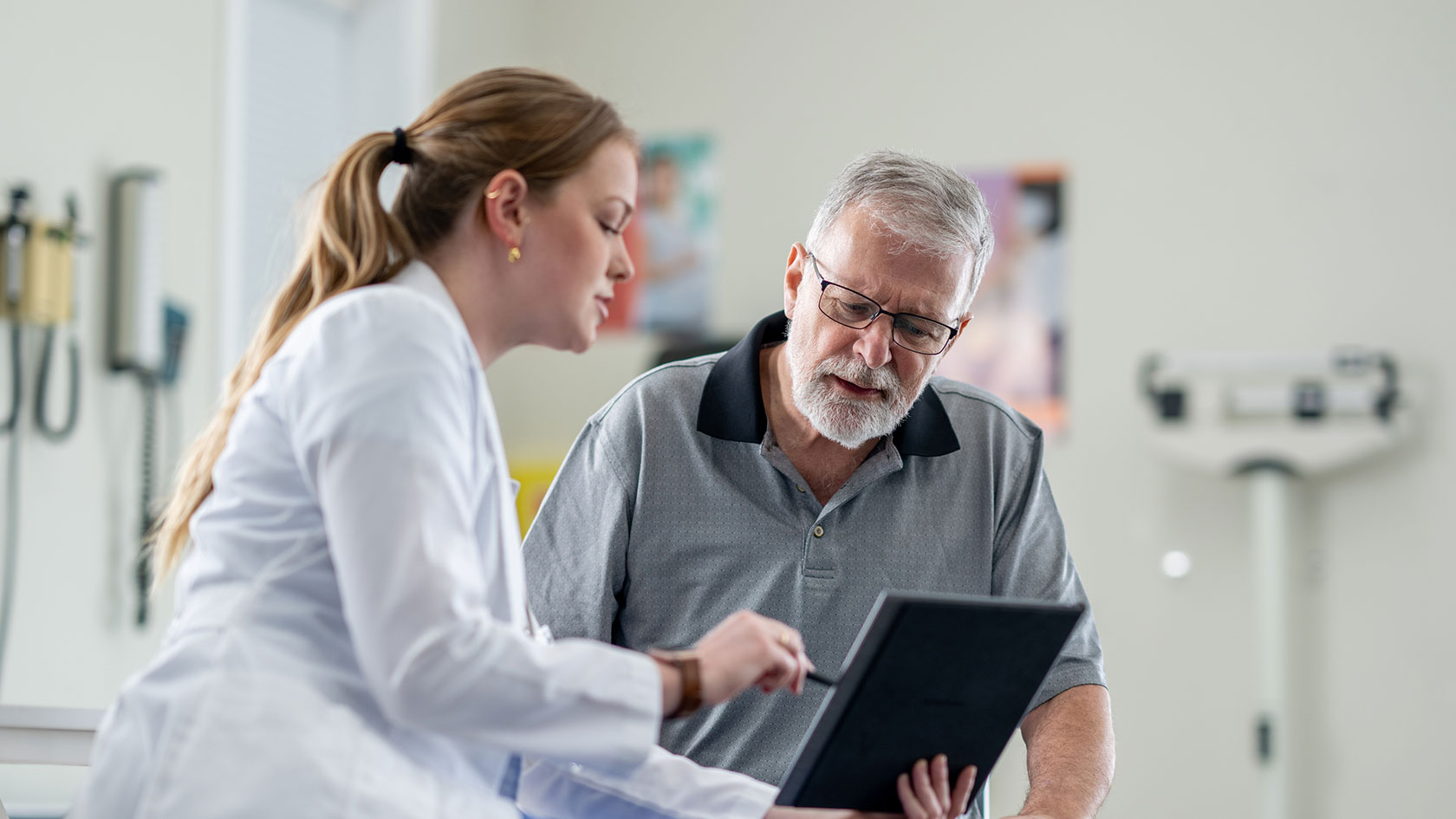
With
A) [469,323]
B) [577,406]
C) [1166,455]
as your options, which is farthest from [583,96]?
[577,406]

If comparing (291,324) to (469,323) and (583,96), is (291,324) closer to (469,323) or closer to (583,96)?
(469,323)

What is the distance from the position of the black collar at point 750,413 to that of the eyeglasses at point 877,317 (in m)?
0.11

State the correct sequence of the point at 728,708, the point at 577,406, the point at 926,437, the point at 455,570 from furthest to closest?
the point at 577,406
the point at 926,437
the point at 728,708
the point at 455,570

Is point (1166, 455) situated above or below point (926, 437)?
below

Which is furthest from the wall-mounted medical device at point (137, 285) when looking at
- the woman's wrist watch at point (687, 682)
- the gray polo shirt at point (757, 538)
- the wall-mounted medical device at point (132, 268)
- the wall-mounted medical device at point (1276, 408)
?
the wall-mounted medical device at point (1276, 408)

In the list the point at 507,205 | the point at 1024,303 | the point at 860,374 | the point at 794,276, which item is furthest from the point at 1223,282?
the point at 507,205

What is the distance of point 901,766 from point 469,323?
22.2 inches

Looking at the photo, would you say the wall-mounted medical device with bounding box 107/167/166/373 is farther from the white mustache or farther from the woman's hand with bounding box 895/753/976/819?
the woman's hand with bounding box 895/753/976/819

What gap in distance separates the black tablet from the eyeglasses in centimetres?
54

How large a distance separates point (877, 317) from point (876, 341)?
33 millimetres

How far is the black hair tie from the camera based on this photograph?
119 cm

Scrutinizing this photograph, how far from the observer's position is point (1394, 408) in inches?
134

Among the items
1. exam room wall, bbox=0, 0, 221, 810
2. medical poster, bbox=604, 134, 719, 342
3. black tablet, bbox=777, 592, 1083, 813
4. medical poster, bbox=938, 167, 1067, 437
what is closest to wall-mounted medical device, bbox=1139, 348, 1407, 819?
medical poster, bbox=938, 167, 1067, 437

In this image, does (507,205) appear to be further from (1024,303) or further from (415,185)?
(1024,303)
